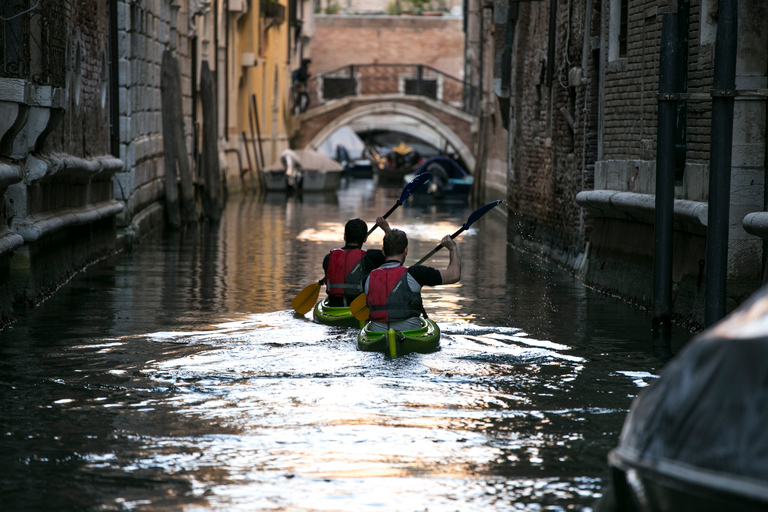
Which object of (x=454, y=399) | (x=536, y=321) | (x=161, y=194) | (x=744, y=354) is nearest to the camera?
(x=744, y=354)

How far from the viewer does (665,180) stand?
921cm

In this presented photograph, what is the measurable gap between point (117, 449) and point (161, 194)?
15810 mm

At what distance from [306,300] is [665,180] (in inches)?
124

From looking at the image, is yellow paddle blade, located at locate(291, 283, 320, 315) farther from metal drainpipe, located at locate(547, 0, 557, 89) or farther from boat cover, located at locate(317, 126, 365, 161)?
boat cover, located at locate(317, 126, 365, 161)

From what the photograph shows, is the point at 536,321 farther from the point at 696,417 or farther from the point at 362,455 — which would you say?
the point at 696,417

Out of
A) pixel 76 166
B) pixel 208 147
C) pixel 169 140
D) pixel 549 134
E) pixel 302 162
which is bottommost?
pixel 302 162

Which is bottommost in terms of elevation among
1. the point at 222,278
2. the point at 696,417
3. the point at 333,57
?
the point at 222,278

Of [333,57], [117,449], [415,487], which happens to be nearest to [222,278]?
[117,449]

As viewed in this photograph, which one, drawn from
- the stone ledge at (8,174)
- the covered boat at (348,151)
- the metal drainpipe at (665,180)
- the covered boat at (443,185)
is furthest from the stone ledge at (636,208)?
the covered boat at (348,151)

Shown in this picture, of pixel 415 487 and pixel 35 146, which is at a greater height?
pixel 35 146

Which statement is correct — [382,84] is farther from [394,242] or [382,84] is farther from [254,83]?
[394,242]

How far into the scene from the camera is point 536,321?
10.2m

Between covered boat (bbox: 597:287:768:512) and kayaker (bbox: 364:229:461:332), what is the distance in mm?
5072

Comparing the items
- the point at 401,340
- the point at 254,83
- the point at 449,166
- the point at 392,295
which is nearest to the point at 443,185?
the point at 449,166
